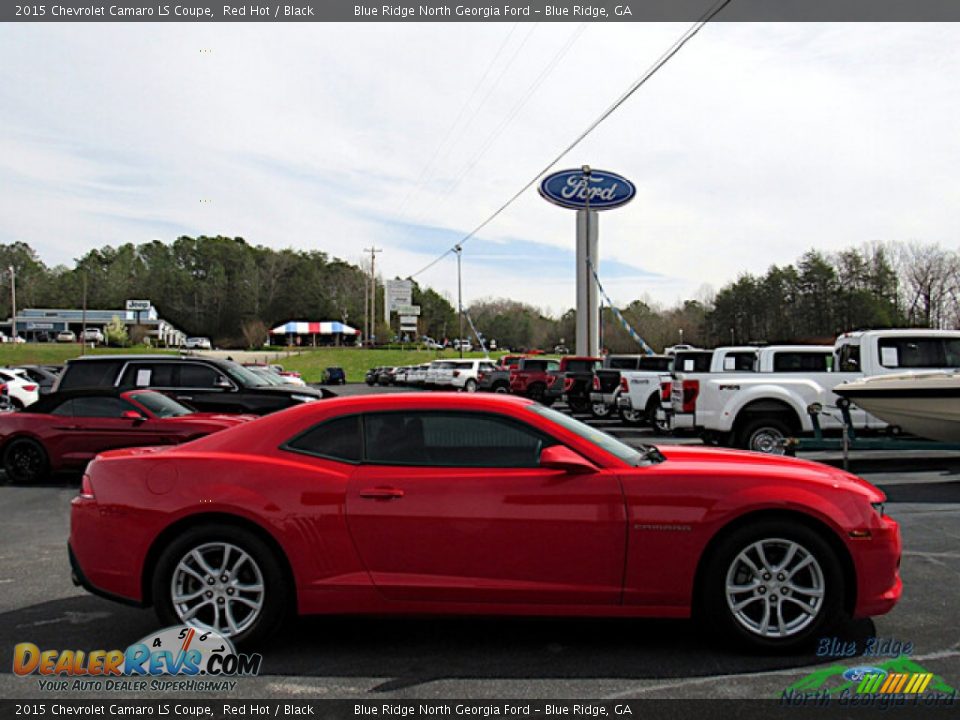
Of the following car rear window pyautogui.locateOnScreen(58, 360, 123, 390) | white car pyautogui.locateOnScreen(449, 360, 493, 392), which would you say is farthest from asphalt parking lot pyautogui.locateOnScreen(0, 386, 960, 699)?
white car pyautogui.locateOnScreen(449, 360, 493, 392)

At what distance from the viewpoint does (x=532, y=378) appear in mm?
27812

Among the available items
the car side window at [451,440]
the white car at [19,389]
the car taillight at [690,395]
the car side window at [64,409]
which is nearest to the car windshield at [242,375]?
the car side window at [64,409]

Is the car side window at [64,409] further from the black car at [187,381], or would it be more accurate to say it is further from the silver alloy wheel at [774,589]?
the silver alloy wheel at [774,589]

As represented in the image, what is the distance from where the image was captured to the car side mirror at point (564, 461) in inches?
172

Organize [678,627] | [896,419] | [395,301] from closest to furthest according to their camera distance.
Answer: [678,627]
[896,419]
[395,301]

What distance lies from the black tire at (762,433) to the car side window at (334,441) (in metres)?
8.70

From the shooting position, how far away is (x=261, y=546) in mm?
4438

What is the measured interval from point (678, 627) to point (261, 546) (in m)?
2.52

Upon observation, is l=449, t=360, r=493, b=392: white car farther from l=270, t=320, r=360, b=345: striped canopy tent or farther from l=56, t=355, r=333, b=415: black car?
l=270, t=320, r=360, b=345: striped canopy tent

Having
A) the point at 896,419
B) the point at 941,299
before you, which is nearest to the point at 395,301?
the point at 941,299

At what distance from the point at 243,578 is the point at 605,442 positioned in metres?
2.23

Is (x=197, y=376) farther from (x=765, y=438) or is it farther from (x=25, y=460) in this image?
(x=765, y=438)
